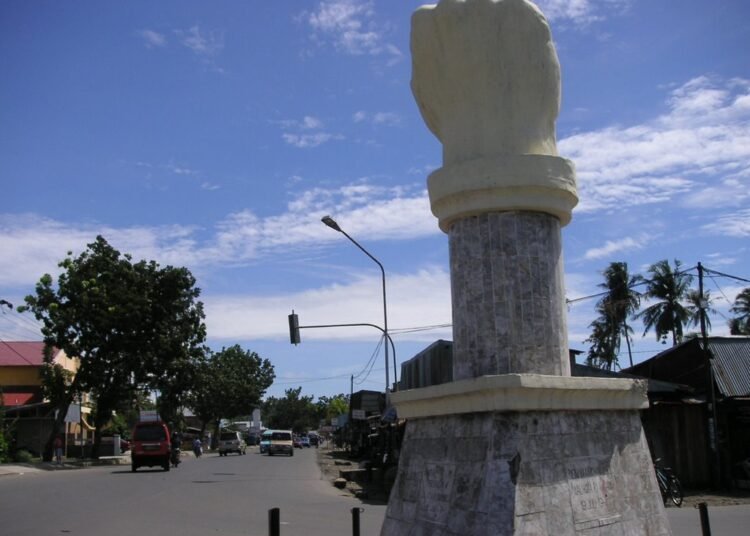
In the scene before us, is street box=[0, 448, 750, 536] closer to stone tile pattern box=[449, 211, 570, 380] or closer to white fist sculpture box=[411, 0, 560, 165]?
stone tile pattern box=[449, 211, 570, 380]

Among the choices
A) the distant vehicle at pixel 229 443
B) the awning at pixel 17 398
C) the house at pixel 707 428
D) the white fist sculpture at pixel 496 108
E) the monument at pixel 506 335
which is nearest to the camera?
the monument at pixel 506 335

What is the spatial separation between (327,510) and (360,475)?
9996 mm

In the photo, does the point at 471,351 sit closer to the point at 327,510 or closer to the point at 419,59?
the point at 419,59

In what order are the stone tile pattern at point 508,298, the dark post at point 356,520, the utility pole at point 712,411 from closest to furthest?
1. the stone tile pattern at point 508,298
2. the dark post at point 356,520
3. the utility pole at point 712,411

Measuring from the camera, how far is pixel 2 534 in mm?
11141

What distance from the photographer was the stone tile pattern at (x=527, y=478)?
455 centimetres

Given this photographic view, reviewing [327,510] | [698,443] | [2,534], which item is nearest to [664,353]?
[698,443]

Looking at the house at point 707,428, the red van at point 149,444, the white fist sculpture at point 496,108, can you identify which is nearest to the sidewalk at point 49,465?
the red van at point 149,444

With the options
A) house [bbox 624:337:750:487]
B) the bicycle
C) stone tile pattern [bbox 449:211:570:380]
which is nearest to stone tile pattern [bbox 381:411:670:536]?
stone tile pattern [bbox 449:211:570:380]

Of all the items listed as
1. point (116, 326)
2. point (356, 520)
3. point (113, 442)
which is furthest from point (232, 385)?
point (356, 520)

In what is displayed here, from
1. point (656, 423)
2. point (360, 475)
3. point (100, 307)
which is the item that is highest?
point (100, 307)

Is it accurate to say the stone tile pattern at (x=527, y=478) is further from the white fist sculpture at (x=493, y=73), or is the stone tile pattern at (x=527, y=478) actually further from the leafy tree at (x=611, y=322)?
the leafy tree at (x=611, y=322)

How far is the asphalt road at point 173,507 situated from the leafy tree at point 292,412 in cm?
9808

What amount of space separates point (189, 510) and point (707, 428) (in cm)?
1498
